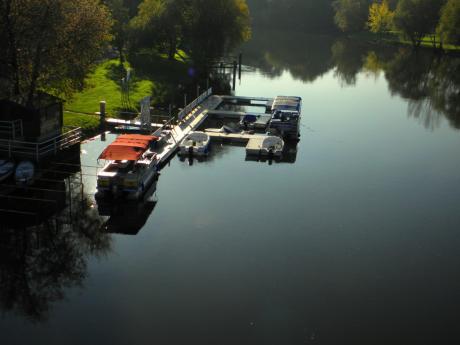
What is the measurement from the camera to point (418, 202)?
3619 cm

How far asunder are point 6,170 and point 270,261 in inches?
704

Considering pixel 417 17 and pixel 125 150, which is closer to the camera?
pixel 125 150

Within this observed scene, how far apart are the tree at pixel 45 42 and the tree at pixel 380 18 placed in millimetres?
120441

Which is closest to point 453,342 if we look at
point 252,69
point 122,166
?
point 122,166

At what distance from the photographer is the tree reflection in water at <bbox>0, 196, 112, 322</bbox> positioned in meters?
23.7

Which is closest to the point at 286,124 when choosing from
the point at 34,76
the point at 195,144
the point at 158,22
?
the point at 195,144

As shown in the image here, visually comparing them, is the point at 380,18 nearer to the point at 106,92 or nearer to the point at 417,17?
the point at 417,17

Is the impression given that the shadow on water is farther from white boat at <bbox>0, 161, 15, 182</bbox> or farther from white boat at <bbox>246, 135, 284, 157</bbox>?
white boat at <bbox>0, 161, 15, 182</bbox>

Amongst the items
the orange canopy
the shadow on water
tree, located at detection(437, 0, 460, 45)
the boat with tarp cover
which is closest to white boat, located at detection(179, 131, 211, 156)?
the boat with tarp cover

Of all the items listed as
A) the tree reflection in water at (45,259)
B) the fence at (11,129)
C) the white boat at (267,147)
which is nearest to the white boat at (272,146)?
the white boat at (267,147)

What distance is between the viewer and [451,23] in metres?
121

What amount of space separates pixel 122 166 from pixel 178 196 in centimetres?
402

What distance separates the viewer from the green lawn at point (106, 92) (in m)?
53.4

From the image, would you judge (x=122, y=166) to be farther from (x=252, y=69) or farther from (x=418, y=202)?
(x=252, y=69)
